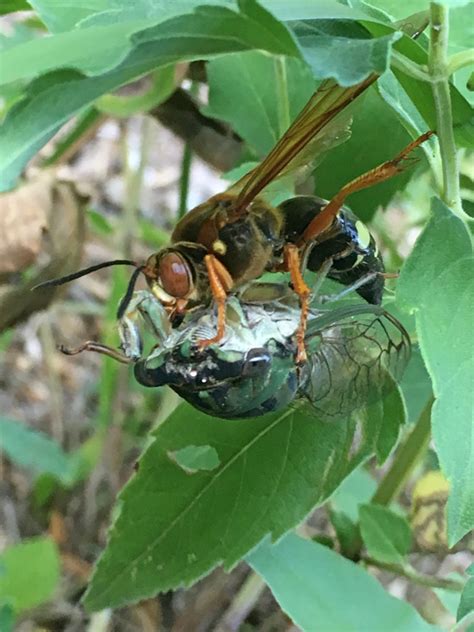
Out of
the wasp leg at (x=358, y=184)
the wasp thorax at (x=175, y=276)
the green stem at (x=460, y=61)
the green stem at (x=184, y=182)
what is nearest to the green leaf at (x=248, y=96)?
the green stem at (x=184, y=182)

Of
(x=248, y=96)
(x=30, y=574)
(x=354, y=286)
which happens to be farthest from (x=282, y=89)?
(x=30, y=574)

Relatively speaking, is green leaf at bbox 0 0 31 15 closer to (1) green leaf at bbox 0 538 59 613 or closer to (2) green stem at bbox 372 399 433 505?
(2) green stem at bbox 372 399 433 505

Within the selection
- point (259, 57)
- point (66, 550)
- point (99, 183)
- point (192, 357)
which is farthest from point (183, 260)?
point (99, 183)

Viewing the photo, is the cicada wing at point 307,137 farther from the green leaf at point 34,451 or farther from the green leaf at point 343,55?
the green leaf at point 34,451

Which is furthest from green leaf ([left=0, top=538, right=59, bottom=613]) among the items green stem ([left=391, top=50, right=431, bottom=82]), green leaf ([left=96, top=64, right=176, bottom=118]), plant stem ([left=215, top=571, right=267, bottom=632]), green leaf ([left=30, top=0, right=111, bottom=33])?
green stem ([left=391, top=50, right=431, bottom=82])

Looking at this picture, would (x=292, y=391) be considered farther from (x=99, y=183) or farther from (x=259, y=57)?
(x=99, y=183)

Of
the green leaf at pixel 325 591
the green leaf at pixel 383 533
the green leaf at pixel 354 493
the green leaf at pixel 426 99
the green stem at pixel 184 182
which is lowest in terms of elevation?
the green leaf at pixel 354 493

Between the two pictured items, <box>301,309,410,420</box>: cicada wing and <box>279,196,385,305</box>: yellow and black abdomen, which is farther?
<box>279,196,385,305</box>: yellow and black abdomen
